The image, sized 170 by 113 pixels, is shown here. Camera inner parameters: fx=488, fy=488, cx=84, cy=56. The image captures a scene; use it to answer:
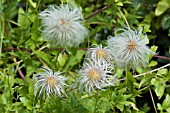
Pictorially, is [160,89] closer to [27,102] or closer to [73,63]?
[73,63]

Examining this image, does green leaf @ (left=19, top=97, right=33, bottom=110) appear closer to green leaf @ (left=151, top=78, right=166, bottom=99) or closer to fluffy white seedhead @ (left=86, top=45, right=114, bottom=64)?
fluffy white seedhead @ (left=86, top=45, right=114, bottom=64)

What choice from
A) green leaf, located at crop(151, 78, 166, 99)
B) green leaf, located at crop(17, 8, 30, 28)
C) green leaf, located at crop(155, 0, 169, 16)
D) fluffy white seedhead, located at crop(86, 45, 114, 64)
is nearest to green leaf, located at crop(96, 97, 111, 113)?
fluffy white seedhead, located at crop(86, 45, 114, 64)

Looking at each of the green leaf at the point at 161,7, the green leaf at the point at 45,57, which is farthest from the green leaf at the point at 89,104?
the green leaf at the point at 161,7

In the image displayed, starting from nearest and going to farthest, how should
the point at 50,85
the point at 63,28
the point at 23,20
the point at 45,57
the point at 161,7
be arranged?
the point at 50,85, the point at 63,28, the point at 45,57, the point at 23,20, the point at 161,7

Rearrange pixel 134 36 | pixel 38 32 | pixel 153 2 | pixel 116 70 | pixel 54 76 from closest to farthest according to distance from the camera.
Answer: pixel 54 76
pixel 134 36
pixel 116 70
pixel 38 32
pixel 153 2

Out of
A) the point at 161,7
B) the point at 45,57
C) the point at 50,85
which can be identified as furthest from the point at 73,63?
the point at 161,7

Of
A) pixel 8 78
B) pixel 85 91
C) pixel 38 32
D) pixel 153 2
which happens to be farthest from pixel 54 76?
pixel 153 2

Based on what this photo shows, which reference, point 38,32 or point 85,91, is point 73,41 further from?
point 38,32
